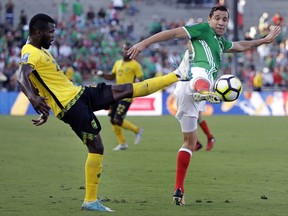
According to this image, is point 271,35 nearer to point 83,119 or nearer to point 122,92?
point 122,92

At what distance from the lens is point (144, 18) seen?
149 ft

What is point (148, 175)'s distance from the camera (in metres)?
14.0

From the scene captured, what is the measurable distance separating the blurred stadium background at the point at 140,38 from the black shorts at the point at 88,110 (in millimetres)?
23751

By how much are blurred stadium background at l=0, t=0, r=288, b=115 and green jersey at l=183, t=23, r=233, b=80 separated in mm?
23287

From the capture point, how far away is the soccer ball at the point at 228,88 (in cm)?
1023

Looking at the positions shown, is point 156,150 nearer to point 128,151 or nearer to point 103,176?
point 128,151

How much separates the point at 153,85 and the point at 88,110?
2.69 ft

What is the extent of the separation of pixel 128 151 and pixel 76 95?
30.9ft

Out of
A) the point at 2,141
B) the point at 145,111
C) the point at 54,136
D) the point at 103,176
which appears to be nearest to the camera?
the point at 103,176

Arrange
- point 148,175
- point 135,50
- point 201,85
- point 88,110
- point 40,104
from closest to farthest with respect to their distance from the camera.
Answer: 1. point 40,104
2. point 88,110
3. point 135,50
4. point 201,85
5. point 148,175

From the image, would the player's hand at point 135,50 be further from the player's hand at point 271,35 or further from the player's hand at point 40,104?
the player's hand at point 271,35

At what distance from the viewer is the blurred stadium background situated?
3625cm

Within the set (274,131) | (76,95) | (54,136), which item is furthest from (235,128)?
(76,95)

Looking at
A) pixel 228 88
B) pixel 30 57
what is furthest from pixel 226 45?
pixel 30 57
